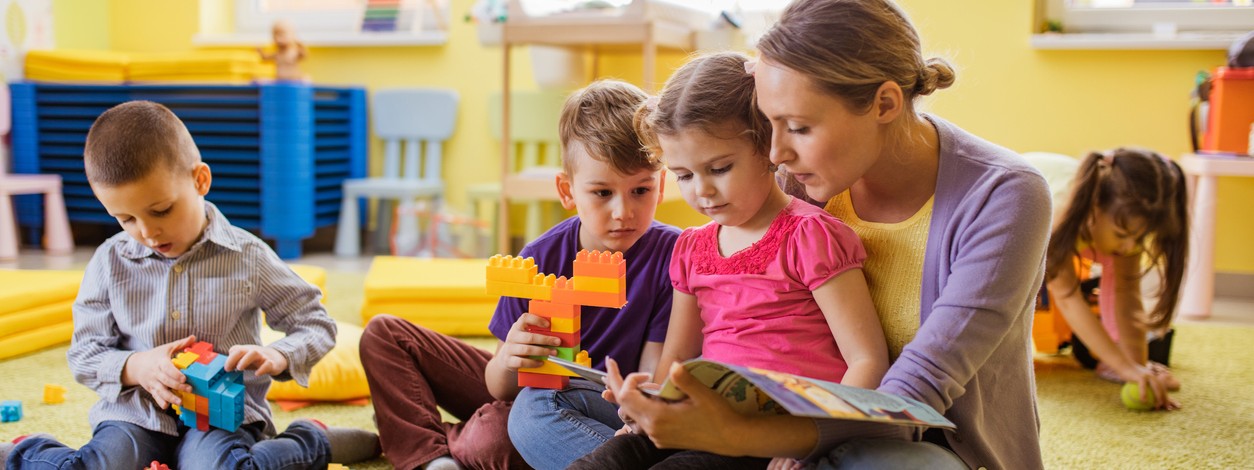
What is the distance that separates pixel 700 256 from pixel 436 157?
9.50 feet

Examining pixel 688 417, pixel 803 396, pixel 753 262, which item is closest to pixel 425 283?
pixel 753 262

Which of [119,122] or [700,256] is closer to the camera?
[700,256]

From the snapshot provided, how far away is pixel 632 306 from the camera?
4.42 ft

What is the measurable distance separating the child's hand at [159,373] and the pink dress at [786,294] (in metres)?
0.69

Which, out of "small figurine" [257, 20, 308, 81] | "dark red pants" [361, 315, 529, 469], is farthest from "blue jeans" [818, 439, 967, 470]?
"small figurine" [257, 20, 308, 81]

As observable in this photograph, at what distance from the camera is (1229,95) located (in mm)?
2768

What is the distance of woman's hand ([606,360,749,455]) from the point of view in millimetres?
955

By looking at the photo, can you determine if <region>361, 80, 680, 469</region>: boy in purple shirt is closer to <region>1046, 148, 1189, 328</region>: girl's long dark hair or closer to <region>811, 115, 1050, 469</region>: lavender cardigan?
<region>811, 115, 1050, 469</region>: lavender cardigan

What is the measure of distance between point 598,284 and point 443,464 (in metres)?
0.43

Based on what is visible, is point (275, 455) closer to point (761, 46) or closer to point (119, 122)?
point (119, 122)

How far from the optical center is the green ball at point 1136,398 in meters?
1.96

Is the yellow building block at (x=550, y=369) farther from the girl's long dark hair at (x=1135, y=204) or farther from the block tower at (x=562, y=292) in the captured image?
the girl's long dark hair at (x=1135, y=204)

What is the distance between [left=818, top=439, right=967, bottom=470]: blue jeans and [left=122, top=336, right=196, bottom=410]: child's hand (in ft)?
2.67

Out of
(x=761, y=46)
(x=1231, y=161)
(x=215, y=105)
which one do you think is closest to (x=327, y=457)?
(x=761, y=46)
